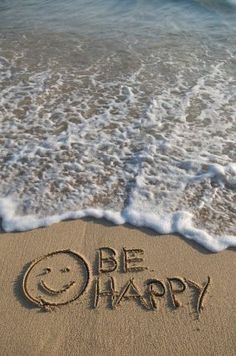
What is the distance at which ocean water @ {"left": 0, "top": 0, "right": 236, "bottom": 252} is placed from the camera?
3.93 m

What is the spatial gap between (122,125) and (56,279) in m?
2.38

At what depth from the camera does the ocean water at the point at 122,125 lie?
3928 mm

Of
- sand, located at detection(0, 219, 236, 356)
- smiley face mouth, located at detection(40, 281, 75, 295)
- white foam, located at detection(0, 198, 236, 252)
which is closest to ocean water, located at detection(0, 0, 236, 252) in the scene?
white foam, located at detection(0, 198, 236, 252)

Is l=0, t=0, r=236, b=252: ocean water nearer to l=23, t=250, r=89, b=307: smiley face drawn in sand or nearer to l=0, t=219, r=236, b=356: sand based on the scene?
l=0, t=219, r=236, b=356: sand

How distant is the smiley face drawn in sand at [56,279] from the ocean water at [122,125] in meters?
0.45

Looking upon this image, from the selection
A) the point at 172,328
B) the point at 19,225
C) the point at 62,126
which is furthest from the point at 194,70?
the point at 172,328

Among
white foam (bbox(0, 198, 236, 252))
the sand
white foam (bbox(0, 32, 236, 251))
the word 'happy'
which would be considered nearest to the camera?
the sand

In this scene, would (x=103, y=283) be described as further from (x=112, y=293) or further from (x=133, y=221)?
(x=133, y=221)

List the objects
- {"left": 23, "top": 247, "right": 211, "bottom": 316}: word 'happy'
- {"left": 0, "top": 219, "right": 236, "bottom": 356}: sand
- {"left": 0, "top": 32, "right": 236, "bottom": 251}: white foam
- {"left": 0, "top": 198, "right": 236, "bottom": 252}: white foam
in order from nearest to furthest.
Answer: {"left": 0, "top": 219, "right": 236, "bottom": 356}: sand
{"left": 23, "top": 247, "right": 211, "bottom": 316}: word 'happy'
{"left": 0, "top": 198, "right": 236, "bottom": 252}: white foam
{"left": 0, "top": 32, "right": 236, "bottom": 251}: white foam

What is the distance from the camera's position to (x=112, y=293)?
320 cm

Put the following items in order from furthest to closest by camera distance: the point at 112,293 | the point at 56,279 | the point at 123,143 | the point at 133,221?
the point at 123,143
the point at 133,221
the point at 56,279
the point at 112,293

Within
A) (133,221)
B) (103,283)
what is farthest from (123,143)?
(103,283)

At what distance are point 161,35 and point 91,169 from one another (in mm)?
4615

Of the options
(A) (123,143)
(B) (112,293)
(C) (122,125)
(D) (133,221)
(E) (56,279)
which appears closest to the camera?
(B) (112,293)
